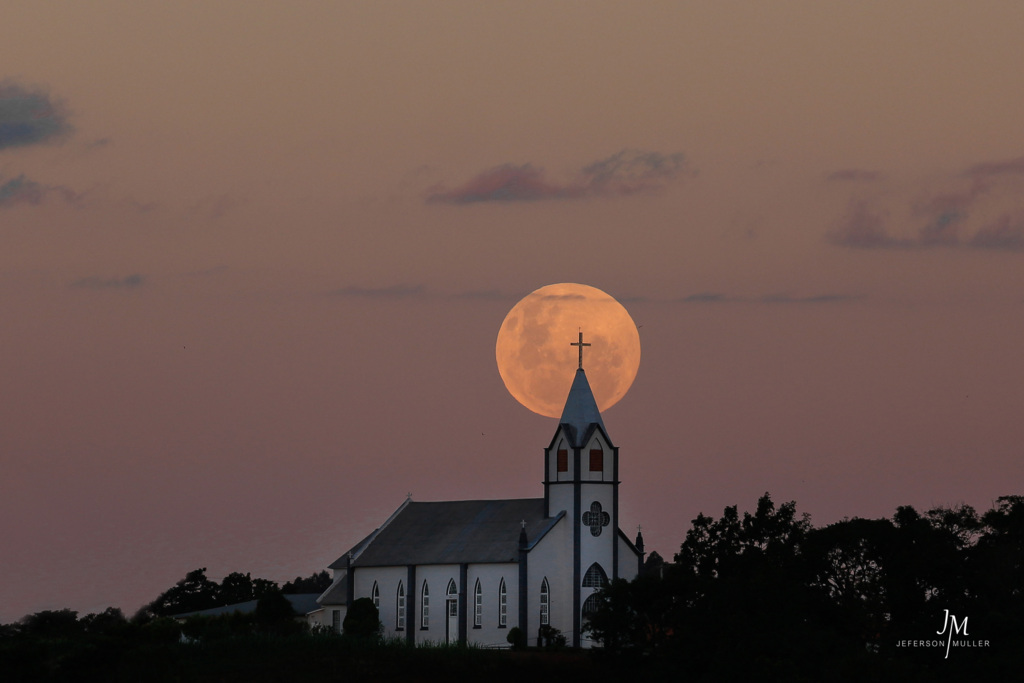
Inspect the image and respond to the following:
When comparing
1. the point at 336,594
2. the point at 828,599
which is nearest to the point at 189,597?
the point at 336,594

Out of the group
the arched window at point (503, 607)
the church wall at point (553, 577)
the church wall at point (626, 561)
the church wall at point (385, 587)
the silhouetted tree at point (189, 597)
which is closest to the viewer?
the church wall at point (553, 577)

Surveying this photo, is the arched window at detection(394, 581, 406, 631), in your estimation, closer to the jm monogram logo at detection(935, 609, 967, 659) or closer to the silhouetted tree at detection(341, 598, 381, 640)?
the silhouetted tree at detection(341, 598, 381, 640)

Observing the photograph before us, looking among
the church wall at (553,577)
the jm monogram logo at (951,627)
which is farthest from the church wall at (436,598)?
the jm monogram logo at (951,627)

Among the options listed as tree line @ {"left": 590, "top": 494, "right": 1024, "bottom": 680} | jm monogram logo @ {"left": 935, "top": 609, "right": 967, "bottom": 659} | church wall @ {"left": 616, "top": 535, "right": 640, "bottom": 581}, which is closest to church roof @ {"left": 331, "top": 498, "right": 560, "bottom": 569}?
church wall @ {"left": 616, "top": 535, "right": 640, "bottom": 581}

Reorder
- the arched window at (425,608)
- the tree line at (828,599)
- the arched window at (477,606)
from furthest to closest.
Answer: the arched window at (425,608) < the arched window at (477,606) < the tree line at (828,599)

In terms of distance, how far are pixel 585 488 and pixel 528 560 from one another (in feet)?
17.1

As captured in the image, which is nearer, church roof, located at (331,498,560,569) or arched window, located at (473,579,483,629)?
arched window, located at (473,579,483,629)

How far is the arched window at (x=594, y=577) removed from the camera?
94625mm

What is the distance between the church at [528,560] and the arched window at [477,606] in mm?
54

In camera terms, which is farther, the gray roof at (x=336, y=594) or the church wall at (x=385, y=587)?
the gray roof at (x=336, y=594)

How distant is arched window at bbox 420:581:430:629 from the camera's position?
97.1 metres

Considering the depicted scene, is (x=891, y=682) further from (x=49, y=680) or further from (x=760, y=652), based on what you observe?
(x=49, y=680)

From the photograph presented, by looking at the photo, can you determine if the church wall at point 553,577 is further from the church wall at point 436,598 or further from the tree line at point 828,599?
the tree line at point 828,599

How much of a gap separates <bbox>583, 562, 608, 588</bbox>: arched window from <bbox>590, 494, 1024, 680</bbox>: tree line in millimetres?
16562
